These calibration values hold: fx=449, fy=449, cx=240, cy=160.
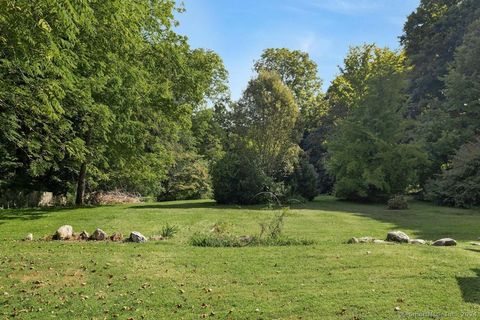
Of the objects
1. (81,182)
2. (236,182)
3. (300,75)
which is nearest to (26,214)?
(81,182)

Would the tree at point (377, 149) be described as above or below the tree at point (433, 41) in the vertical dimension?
below

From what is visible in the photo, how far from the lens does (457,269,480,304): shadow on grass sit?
6.05 meters

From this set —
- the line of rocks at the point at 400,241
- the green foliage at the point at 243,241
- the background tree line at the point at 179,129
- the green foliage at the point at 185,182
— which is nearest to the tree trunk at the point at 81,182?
the background tree line at the point at 179,129

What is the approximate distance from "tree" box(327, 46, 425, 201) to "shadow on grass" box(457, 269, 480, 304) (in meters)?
17.6

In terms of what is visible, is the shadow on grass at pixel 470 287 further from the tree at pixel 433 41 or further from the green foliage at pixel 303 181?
the tree at pixel 433 41

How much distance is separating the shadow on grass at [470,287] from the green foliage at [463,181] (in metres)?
16.8

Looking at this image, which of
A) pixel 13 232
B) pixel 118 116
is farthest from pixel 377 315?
pixel 118 116

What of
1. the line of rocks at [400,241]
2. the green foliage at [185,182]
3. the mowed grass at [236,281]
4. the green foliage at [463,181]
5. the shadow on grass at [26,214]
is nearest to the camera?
the mowed grass at [236,281]

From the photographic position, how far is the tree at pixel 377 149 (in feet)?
81.9

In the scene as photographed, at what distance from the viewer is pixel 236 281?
23.1ft

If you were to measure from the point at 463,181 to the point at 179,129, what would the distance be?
1453 centimetres

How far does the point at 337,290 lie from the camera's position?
6449 mm

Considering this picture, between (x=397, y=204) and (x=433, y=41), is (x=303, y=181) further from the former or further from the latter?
(x=433, y=41)

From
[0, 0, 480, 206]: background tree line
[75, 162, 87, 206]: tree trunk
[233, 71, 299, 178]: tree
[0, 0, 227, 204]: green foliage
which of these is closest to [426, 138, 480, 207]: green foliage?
[0, 0, 480, 206]: background tree line
